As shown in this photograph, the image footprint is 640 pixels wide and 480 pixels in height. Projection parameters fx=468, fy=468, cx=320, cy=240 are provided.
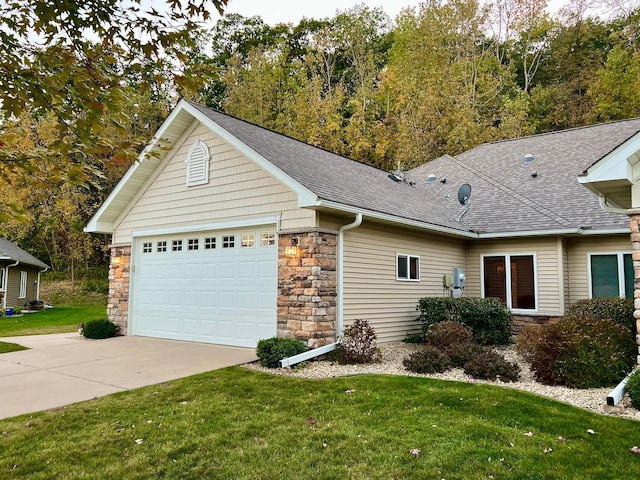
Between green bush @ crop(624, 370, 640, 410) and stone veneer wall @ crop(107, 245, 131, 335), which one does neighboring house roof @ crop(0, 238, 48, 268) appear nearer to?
stone veneer wall @ crop(107, 245, 131, 335)

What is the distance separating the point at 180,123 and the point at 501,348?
8.33 m

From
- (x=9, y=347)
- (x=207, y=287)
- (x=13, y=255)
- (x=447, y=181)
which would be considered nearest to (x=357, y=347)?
(x=207, y=287)

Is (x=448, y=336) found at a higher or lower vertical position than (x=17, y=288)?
→ lower

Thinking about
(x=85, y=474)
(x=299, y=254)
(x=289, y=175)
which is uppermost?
(x=289, y=175)

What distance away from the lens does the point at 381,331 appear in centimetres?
952

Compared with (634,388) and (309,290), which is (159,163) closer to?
(309,290)

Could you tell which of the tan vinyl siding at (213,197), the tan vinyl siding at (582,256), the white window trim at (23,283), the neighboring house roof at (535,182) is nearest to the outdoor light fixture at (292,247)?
the tan vinyl siding at (213,197)

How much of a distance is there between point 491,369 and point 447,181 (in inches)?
371

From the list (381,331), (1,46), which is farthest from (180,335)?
(1,46)

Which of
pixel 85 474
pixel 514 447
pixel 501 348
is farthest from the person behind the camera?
pixel 501 348

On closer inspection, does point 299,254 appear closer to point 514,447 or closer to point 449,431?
point 449,431

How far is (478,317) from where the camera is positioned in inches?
375

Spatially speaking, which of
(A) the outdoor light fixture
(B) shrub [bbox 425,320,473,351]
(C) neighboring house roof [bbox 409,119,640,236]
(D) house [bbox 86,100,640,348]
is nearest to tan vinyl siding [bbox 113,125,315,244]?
(D) house [bbox 86,100,640,348]

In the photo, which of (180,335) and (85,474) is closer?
(85,474)
